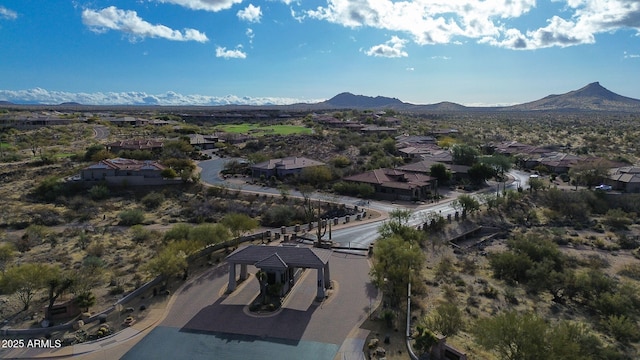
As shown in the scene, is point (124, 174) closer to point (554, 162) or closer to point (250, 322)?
point (250, 322)

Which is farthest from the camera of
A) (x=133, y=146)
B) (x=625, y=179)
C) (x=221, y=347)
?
(x=133, y=146)

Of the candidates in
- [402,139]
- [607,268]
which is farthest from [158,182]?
[402,139]

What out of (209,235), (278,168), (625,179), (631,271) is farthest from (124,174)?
(625,179)

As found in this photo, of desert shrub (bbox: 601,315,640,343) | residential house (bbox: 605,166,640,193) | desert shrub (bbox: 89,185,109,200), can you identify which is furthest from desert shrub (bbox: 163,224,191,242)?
residential house (bbox: 605,166,640,193)

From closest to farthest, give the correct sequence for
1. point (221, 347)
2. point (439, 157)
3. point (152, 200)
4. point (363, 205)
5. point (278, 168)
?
point (221, 347)
point (363, 205)
point (152, 200)
point (278, 168)
point (439, 157)

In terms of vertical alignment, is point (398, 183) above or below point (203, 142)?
below

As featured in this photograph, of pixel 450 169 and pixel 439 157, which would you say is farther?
pixel 439 157

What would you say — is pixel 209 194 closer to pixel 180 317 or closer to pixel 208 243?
pixel 208 243
